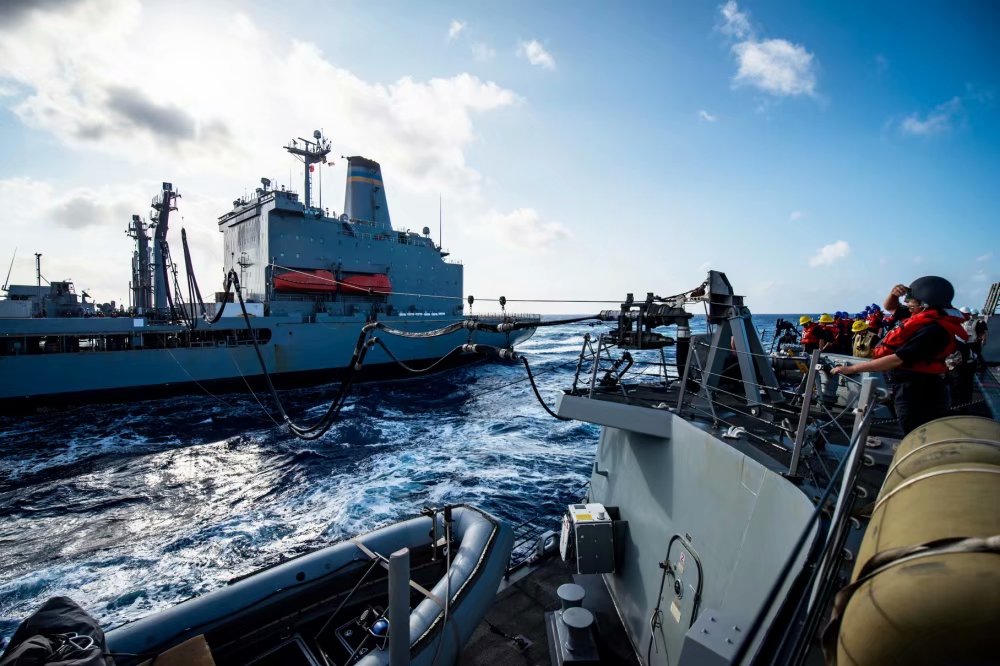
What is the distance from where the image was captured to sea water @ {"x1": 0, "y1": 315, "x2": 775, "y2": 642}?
7.98m

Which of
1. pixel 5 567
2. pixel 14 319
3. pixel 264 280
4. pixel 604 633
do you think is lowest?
pixel 5 567

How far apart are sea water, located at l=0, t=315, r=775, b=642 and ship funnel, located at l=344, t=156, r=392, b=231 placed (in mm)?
15877

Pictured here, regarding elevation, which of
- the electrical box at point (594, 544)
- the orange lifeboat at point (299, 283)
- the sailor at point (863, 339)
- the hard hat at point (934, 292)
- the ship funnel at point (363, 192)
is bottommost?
the electrical box at point (594, 544)

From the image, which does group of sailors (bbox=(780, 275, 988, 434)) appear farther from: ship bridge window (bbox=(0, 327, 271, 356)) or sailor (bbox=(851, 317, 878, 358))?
ship bridge window (bbox=(0, 327, 271, 356))

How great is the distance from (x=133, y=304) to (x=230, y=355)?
12.5 metres

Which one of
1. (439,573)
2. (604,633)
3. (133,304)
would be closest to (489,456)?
(439,573)

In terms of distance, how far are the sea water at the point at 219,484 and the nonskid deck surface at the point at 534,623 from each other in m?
3.02

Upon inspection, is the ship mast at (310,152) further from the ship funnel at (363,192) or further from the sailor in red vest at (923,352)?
the sailor in red vest at (923,352)

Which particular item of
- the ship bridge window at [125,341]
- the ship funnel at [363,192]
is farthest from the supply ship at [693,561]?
the ship funnel at [363,192]

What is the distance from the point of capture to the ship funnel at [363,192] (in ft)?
103

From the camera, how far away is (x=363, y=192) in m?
31.5

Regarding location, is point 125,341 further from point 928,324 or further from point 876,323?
point 876,323

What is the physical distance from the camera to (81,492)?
1150 cm

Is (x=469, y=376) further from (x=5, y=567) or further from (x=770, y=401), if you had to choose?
(x=770, y=401)
